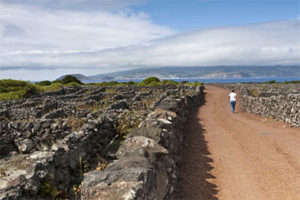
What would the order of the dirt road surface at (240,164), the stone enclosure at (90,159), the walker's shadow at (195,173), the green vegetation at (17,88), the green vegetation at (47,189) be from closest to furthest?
1. the stone enclosure at (90,159)
2. the green vegetation at (47,189)
3. the walker's shadow at (195,173)
4. the dirt road surface at (240,164)
5. the green vegetation at (17,88)

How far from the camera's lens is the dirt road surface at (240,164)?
7801mm

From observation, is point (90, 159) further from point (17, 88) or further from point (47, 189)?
point (17, 88)

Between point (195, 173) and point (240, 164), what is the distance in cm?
204

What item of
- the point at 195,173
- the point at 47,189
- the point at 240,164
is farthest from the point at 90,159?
the point at 240,164

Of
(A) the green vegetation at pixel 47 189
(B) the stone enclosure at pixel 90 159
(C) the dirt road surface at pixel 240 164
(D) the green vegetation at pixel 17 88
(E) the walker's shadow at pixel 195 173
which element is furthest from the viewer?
(D) the green vegetation at pixel 17 88

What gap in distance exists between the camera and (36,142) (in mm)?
11859

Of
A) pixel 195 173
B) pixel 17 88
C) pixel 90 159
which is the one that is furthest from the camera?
pixel 17 88

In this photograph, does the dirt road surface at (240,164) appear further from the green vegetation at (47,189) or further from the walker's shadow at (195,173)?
the green vegetation at (47,189)

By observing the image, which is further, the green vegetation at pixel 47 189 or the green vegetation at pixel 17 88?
the green vegetation at pixel 17 88

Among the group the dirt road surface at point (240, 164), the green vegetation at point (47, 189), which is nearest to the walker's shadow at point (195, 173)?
the dirt road surface at point (240, 164)

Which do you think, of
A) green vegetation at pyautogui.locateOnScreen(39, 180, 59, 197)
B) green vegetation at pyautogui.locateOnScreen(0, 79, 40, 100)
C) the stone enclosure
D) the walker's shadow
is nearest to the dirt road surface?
the walker's shadow

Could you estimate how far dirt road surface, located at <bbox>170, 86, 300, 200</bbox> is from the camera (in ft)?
25.6

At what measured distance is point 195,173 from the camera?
30.9ft

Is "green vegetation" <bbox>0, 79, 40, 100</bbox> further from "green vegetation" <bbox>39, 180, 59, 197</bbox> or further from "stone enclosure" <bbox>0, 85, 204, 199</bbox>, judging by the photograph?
"green vegetation" <bbox>39, 180, 59, 197</bbox>
